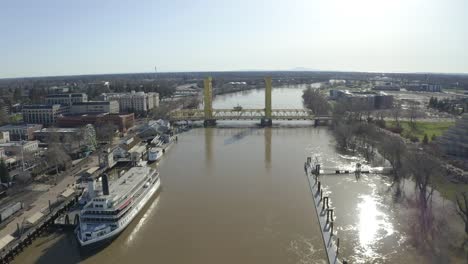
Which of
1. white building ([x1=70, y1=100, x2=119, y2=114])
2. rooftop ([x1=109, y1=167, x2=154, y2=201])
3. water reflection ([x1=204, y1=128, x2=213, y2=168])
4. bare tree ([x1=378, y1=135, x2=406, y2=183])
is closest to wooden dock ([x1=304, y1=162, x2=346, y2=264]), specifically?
bare tree ([x1=378, y1=135, x2=406, y2=183])

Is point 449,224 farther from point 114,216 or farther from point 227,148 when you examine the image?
point 227,148

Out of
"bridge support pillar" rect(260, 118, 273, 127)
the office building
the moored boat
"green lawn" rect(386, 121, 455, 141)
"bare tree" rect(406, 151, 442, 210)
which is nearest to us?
the moored boat

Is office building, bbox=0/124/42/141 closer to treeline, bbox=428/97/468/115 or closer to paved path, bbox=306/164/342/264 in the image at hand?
paved path, bbox=306/164/342/264

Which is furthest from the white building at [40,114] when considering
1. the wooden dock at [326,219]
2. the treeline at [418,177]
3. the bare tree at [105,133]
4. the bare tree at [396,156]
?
the bare tree at [396,156]

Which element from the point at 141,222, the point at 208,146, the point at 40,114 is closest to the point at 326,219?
the point at 141,222

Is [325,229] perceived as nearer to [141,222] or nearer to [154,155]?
[141,222]

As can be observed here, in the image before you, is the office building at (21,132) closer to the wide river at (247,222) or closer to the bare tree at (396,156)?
Answer: the wide river at (247,222)

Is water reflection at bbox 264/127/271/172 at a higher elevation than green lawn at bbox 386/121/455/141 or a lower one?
lower

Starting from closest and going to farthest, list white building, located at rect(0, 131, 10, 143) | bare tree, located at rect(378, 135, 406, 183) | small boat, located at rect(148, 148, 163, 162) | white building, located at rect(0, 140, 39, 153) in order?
bare tree, located at rect(378, 135, 406, 183) < white building, located at rect(0, 140, 39, 153) < small boat, located at rect(148, 148, 163, 162) < white building, located at rect(0, 131, 10, 143)
